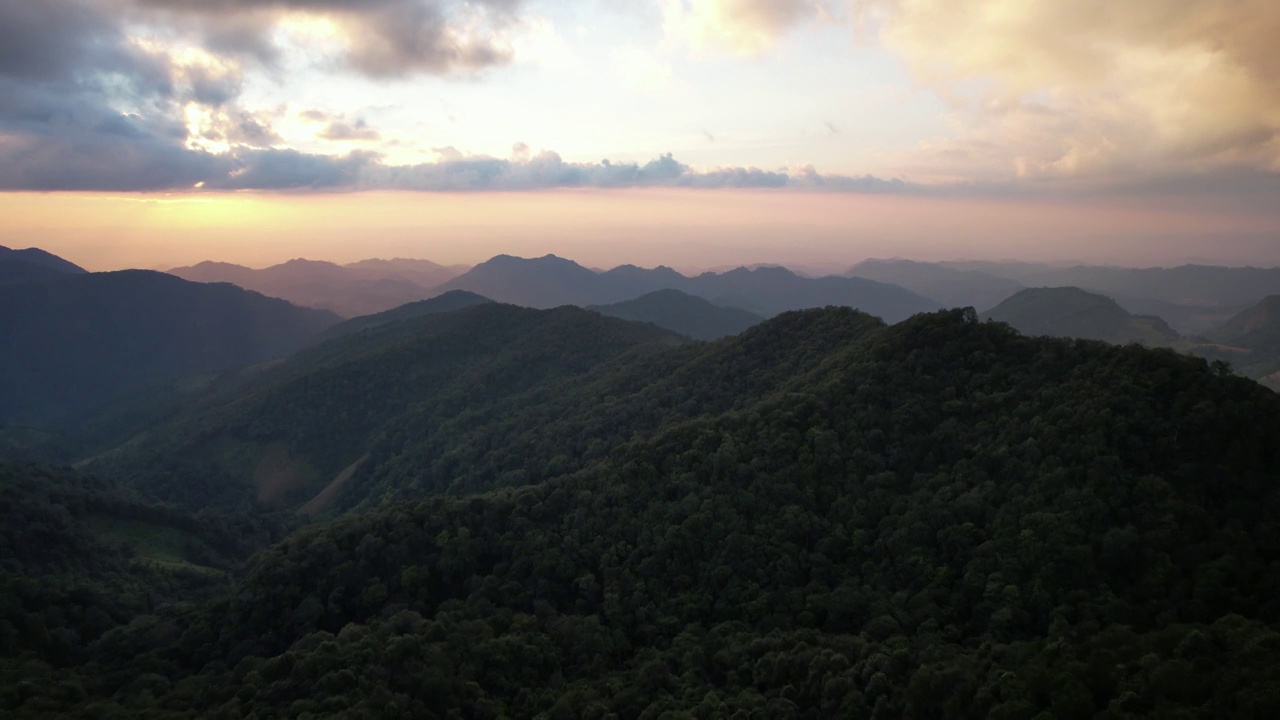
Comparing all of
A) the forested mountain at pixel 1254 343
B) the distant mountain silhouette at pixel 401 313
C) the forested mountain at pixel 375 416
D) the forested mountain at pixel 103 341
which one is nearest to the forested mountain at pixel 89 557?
the forested mountain at pixel 375 416

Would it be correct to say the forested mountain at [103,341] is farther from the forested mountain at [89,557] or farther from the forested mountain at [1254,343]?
the forested mountain at [1254,343]

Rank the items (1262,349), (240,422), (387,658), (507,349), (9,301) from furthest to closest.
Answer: (9,301) → (1262,349) → (507,349) → (240,422) → (387,658)

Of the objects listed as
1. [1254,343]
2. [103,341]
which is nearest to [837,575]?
[1254,343]

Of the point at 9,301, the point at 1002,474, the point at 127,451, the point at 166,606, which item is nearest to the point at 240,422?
the point at 127,451

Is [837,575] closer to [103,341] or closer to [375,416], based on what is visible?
[375,416]

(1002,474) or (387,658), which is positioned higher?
(1002,474)

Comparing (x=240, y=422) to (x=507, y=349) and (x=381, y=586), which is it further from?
(x=381, y=586)

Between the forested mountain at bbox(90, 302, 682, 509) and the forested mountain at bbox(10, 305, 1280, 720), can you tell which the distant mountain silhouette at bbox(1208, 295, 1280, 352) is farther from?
the forested mountain at bbox(10, 305, 1280, 720)
